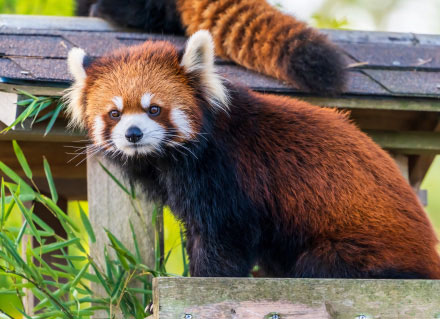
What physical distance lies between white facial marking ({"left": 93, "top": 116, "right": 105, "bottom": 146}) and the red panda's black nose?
24 centimetres

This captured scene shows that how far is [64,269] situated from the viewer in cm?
358

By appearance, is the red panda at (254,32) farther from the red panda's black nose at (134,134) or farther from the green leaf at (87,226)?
the green leaf at (87,226)

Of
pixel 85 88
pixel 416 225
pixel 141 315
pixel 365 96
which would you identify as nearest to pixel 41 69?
pixel 85 88

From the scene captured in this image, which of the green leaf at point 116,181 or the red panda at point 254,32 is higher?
the red panda at point 254,32

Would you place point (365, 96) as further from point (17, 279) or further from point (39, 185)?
point (39, 185)

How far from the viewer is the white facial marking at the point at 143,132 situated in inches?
119

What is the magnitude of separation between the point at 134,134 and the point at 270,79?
3.70 ft

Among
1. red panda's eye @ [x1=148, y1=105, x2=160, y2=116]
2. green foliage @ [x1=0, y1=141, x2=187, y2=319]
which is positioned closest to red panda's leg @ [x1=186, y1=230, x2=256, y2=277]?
green foliage @ [x1=0, y1=141, x2=187, y2=319]

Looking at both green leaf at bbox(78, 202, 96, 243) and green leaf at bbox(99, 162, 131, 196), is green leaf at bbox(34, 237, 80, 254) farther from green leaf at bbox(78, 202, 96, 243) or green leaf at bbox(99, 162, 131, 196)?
green leaf at bbox(99, 162, 131, 196)

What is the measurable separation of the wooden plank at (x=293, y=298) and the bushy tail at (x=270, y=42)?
4.59ft

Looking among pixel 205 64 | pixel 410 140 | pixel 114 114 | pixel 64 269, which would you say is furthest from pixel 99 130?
pixel 410 140

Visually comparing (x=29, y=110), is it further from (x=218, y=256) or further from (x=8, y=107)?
(x=218, y=256)

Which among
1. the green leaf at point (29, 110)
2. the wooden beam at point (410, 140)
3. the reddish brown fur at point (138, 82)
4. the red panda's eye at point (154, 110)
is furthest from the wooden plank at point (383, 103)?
the green leaf at point (29, 110)

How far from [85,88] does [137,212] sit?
781mm
